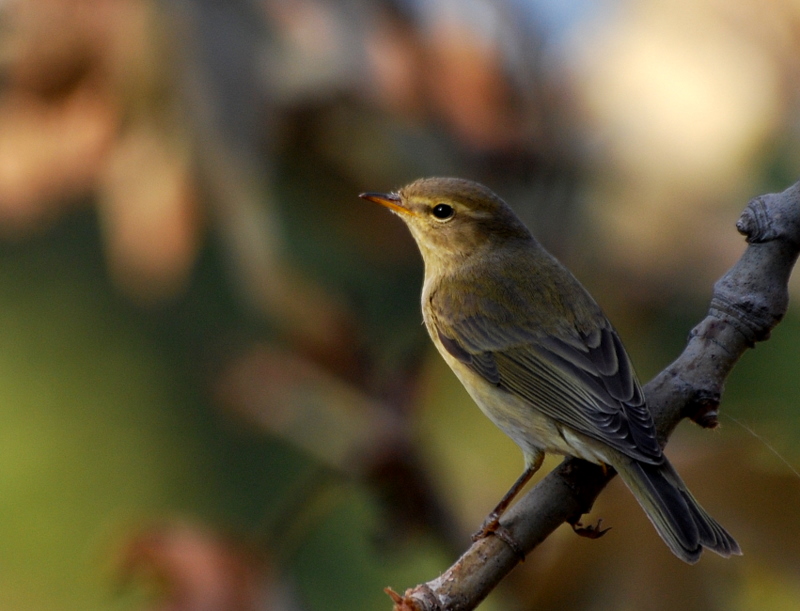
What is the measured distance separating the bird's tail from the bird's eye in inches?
48.5

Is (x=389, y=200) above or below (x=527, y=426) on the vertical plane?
above

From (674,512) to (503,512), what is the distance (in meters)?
0.42

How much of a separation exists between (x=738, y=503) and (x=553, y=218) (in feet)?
3.67

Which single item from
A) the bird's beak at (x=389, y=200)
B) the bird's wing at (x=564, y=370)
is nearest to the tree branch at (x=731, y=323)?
the bird's wing at (x=564, y=370)

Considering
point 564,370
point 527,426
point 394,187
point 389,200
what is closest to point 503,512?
point 527,426

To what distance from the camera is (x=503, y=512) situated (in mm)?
2471

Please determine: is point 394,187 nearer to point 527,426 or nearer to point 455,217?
point 455,217

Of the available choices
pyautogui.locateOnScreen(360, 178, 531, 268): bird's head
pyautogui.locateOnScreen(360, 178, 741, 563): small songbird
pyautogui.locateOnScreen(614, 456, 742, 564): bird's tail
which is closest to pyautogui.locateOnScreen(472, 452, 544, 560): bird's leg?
pyautogui.locateOnScreen(360, 178, 741, 563): small songbird

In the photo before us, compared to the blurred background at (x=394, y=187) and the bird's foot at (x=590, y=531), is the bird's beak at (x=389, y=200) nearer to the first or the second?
the blurred background at (x=394, y=187)

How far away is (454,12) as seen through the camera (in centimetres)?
335

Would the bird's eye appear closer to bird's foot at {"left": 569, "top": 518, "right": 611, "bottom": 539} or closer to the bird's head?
the bird's head

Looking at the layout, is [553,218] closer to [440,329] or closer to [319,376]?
[440,329]

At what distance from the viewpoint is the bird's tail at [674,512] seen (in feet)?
7.39

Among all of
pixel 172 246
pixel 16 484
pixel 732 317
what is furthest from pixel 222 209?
pixel 16 484
